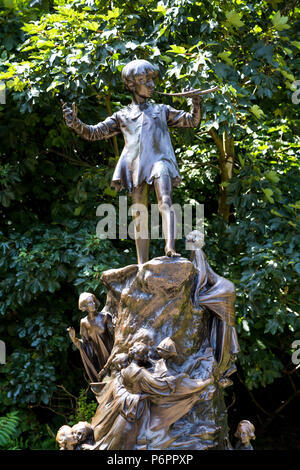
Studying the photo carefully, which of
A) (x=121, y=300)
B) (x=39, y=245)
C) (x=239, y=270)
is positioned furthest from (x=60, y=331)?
(x=121, y=300)

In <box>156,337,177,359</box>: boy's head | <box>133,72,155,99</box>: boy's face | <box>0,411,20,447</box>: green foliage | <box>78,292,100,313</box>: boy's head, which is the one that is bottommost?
<box>0,411,20,447</box>: green foliage

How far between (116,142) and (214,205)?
2.76 meters

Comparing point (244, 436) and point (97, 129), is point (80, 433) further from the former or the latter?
point (97, 129)

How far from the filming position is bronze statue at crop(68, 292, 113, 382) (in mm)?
6910

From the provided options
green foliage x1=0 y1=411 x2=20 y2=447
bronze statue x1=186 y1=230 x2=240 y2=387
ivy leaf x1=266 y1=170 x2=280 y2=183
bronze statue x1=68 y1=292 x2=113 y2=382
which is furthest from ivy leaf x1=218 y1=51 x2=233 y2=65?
green foliage x1=0 y1=411 x2=20 y2=447

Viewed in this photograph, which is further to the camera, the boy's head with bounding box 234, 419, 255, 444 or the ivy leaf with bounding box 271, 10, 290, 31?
the ivy leaf with bounding box 271, 10, 290, 31

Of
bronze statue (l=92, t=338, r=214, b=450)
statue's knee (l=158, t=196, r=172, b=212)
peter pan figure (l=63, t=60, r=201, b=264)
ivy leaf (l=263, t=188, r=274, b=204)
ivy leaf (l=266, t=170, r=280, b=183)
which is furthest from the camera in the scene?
ivy leaf (l=266, t=170, r=280, b=183)

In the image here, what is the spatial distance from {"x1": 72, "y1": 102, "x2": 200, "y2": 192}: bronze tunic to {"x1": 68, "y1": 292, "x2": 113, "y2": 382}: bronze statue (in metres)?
1.16

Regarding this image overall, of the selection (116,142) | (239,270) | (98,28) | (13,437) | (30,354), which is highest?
(98,28)

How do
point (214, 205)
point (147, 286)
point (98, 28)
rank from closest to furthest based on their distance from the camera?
point (147, 286) → point (98, 28) → point (214, 205)

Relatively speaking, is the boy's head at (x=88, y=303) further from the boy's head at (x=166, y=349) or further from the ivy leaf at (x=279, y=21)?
the ivy leaf at (x=279, y=21)

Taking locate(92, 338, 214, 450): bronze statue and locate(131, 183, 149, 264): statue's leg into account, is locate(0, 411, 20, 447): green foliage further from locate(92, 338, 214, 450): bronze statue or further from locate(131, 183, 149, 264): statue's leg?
locate(131, 183, 149, 264): statue's leg

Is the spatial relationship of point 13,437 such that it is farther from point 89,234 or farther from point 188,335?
point 188,335

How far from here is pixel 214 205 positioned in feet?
40.4
